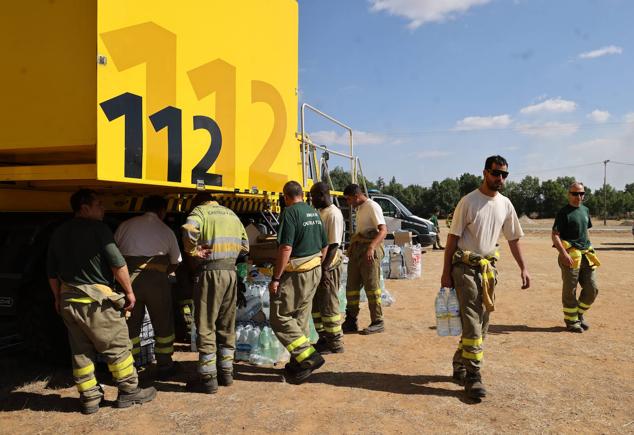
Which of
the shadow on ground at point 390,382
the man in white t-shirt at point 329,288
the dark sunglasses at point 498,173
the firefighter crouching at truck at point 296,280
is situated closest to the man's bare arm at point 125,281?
the firefighter crouching at truck at point 296,280

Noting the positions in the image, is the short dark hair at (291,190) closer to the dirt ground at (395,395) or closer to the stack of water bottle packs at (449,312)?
the stack of water bottle packs at (449,312)

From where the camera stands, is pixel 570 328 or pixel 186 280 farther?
pixel 570 328

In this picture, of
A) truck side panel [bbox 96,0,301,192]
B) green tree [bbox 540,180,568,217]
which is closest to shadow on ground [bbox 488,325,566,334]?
truck side panel [bbox 96,0,301,192]

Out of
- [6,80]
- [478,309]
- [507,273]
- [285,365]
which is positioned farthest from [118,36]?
[507,273]

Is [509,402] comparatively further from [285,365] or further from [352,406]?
[285,365]

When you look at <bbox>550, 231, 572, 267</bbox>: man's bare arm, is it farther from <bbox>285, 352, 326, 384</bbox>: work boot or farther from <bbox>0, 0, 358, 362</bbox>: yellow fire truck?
<bbox>0, 0, 358, 362</bbox>: yellow fire truck

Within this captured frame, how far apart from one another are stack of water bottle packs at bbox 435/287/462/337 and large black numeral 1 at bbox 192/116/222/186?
7.60 ft

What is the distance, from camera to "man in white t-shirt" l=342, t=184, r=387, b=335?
579 cm

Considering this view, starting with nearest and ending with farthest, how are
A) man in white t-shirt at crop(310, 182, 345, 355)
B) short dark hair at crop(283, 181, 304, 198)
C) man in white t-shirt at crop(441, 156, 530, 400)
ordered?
1. man in white t-shirt at crop(441, 156, 530, 400)
2. short dark hair at crop(283, 181, 304, 198)
3. man in white t-shirt at crop(310, 182, 345, 355)

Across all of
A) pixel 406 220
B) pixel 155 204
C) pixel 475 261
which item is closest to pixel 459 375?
pixel 475 261

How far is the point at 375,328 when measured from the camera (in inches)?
234

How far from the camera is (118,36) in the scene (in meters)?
3.33

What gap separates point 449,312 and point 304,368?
55.3 inches

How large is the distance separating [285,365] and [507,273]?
7.80 meters
